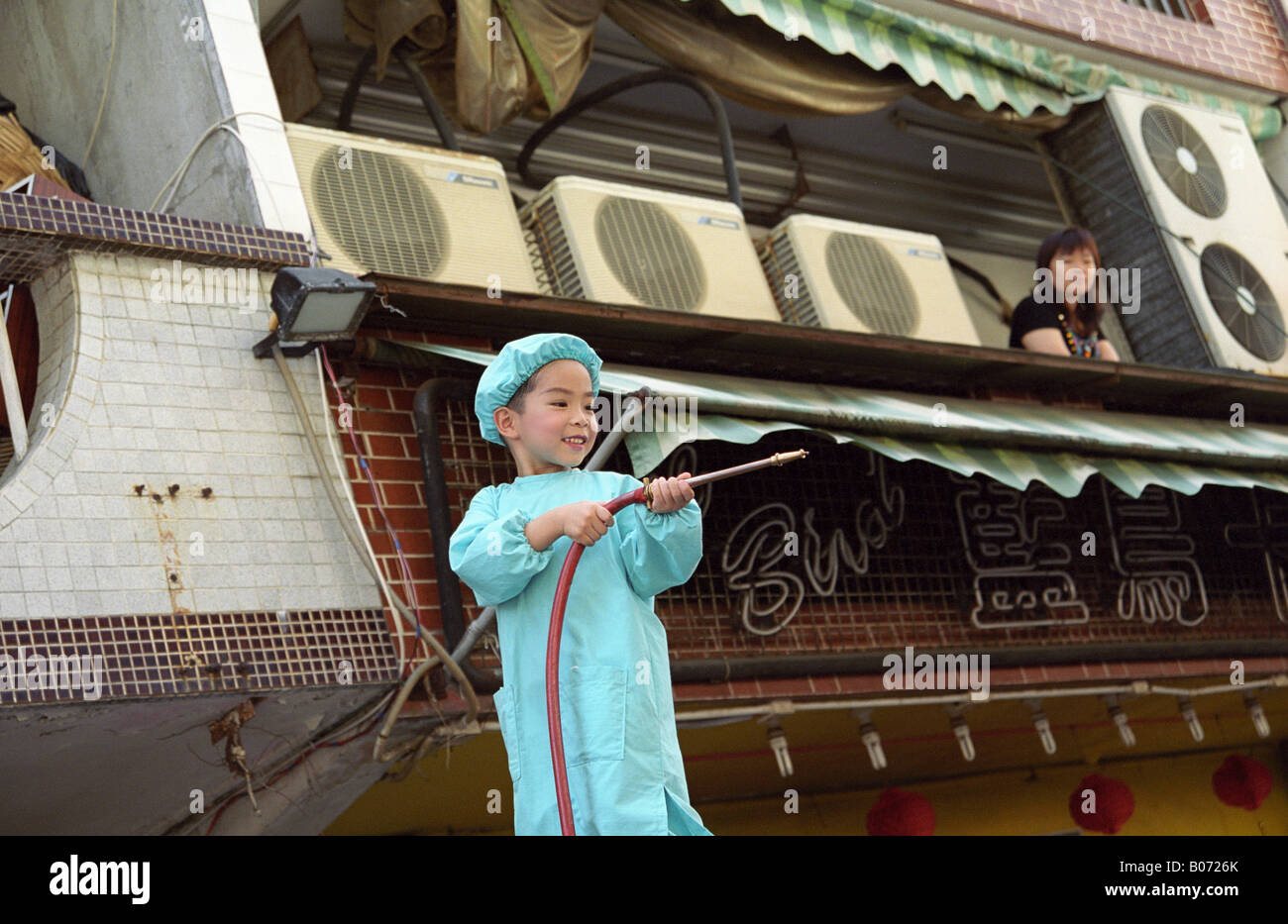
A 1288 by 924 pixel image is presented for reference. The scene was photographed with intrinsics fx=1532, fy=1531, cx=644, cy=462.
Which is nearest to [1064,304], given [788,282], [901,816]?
[788,282]

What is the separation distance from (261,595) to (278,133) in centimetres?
193

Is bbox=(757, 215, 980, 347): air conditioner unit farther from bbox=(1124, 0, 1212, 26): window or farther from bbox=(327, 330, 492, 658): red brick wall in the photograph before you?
bbox=(1124, 0, 1212, 26): window

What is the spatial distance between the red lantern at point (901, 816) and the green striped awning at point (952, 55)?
387cm

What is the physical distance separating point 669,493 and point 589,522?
183 mm

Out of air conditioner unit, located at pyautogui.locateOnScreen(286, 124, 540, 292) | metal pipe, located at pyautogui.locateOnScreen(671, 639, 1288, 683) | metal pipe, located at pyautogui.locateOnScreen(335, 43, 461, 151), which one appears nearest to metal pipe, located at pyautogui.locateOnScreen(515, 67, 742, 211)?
metal pipe, located at pyautogui.locateOnScreen(335, 43, 461, 151)

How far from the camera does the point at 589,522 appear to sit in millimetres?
3230

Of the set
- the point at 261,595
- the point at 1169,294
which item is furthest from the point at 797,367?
the point at 1169,294

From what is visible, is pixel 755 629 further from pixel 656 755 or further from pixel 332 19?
pixel 332 19

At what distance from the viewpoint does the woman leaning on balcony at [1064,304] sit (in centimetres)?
800

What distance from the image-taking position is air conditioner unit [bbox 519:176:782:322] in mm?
6805

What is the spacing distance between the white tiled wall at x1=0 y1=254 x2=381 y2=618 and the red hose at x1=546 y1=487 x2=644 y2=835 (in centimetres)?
198

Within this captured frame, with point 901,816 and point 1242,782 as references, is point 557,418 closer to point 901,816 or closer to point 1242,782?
point 901,816

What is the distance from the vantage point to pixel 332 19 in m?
7.90

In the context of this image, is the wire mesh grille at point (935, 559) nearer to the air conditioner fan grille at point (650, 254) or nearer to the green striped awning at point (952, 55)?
the air conditioner fan grille at point (650, 254)
